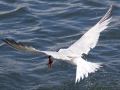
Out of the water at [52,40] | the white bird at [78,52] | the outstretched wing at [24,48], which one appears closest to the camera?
the outstretched wing at [24,48]

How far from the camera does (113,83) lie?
8.23m

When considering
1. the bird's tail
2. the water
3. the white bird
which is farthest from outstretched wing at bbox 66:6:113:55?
the water

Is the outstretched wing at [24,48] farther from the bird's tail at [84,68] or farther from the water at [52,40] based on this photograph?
the water at [52,40]

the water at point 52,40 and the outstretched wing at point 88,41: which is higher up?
the outstretched wing at point 88,41

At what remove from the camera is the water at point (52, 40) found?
829 cm

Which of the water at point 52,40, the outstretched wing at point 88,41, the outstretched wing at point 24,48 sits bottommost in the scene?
the water at point 52,40

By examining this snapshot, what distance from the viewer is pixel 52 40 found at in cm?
1012

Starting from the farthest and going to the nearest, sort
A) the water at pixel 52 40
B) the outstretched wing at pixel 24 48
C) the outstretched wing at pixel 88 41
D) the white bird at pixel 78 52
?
the water at pixel 52 40 < the outstretched wing at pixel 88 41 < the white bird at pixel 78 52 < the outstretched wing at pixel 24 48

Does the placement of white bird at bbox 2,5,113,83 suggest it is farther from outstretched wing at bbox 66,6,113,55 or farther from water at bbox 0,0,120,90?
water at bbox 0,0,120,90

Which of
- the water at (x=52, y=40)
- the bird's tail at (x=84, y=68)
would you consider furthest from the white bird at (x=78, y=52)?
the water at (x=52, y=40)

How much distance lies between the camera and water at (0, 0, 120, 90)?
8.29m

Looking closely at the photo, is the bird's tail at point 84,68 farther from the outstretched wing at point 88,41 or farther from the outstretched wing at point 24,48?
the outstretched wing at point 88,41

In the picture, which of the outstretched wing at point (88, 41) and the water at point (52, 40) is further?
the water at point (52, 40)

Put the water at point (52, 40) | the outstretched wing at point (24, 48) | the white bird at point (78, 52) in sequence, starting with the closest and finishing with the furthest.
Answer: the outstretched wing at point (24, 48) → the white bird at point (78, 52) → the water at point (52, 40)
